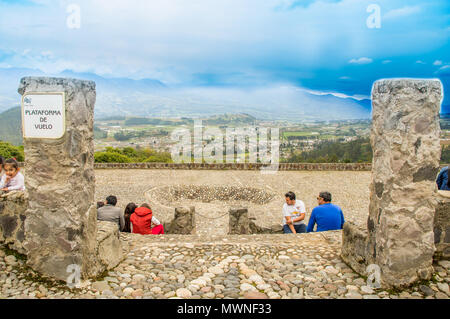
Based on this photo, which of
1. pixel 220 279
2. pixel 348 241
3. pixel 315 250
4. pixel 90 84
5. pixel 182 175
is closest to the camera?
pixel 90 84

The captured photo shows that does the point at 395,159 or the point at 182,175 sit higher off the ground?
the point at 395,159

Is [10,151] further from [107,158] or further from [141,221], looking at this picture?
[141,221]

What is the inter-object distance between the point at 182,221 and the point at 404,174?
206 inches

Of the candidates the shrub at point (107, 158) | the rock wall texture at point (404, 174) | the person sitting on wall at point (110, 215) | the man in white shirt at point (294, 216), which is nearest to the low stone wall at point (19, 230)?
the person sitting on wall at point (110, 215)

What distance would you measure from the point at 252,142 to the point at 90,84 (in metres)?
19.0

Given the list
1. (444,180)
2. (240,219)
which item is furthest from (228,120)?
(444,180)

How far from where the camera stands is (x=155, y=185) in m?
15.5

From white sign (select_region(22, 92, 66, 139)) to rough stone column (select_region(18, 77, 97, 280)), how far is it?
2.3 inches

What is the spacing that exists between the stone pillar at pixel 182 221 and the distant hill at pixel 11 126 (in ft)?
133

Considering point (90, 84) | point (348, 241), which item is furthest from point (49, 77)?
point (348, 241)

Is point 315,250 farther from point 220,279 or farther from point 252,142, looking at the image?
point 252,142

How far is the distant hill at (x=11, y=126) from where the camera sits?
43.1 m

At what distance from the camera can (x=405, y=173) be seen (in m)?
3.43

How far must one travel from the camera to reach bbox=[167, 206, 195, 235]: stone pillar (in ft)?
24.6
